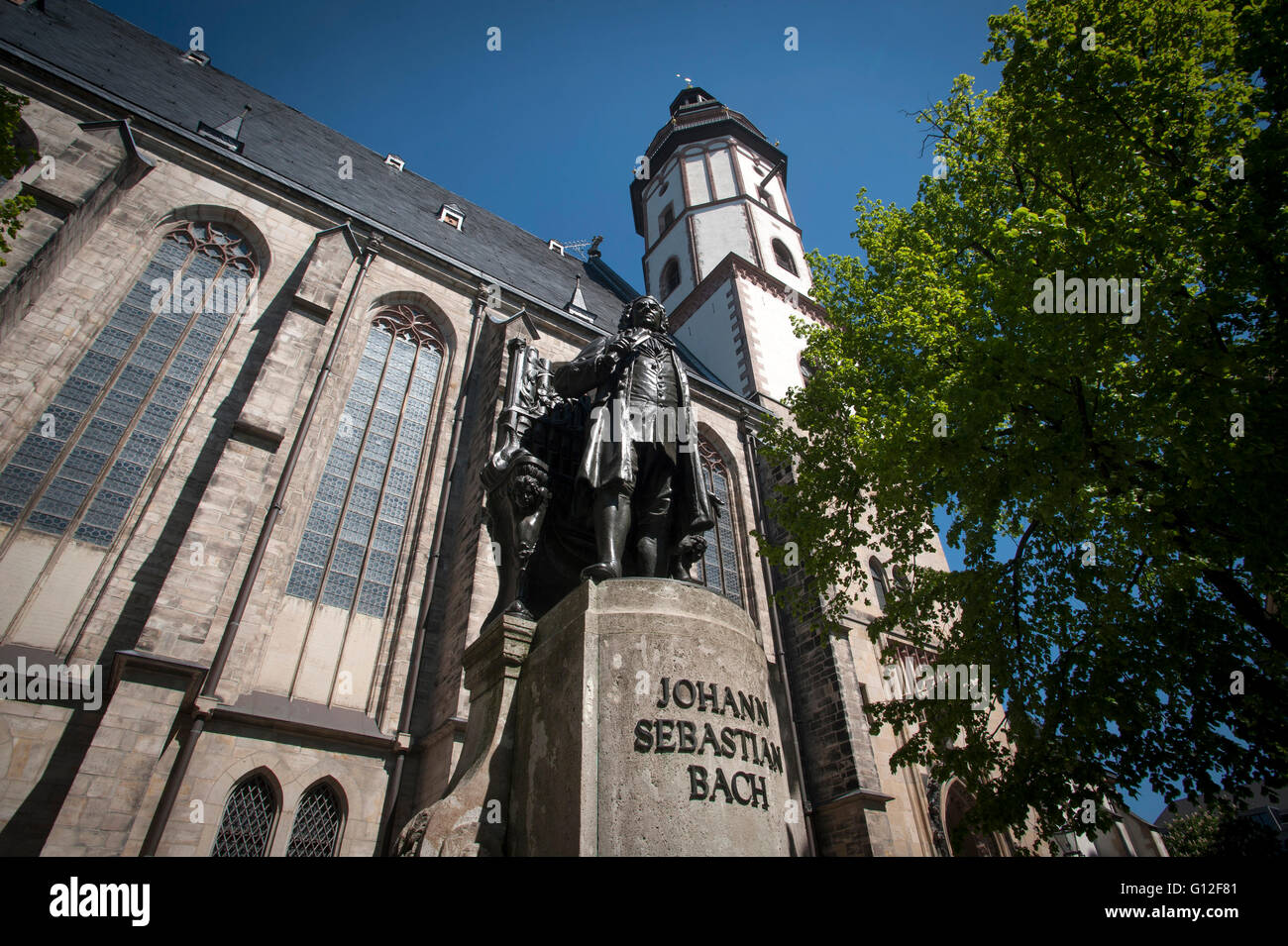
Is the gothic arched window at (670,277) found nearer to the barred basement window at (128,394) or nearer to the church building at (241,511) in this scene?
the church building at (241,511)

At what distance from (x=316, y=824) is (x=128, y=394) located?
6.64m

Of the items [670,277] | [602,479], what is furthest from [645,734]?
[670,277]

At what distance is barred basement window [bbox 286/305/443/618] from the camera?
10.2 metres

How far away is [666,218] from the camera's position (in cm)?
2920

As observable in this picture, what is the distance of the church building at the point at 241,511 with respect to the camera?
754cm

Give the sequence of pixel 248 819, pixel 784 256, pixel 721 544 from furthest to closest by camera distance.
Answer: pixel 784 256 → pixel 721 544 → pixel 248 819

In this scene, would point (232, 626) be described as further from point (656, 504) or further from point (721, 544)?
point (721, 544)

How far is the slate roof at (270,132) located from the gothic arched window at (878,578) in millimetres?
10079

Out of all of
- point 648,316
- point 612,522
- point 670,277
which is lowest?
point 612,522

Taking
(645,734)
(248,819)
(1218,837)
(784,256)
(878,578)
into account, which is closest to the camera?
(645,734)

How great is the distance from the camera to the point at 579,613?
2.87 m

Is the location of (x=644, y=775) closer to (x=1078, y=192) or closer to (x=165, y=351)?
(x=1078, y=192)

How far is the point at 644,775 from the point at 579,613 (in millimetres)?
711
